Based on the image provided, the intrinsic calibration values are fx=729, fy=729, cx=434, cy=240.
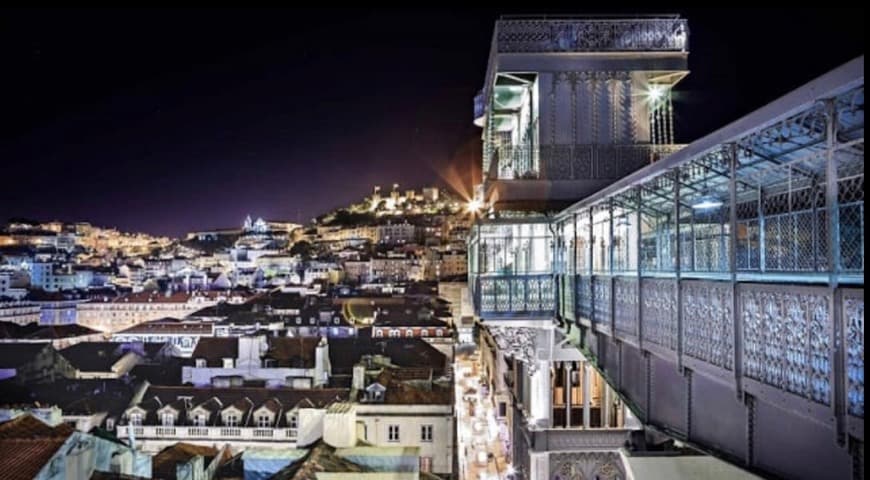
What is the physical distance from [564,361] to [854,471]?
30.7ft

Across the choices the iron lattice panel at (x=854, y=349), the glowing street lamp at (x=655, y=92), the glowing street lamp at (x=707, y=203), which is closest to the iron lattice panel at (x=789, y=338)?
the iron lattice panel at (x=854, y=349)

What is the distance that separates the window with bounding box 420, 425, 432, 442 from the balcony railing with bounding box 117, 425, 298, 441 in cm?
423

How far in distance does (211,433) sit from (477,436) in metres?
8.77

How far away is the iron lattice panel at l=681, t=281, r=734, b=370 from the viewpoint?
4246 mm

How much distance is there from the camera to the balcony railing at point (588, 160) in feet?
42.4

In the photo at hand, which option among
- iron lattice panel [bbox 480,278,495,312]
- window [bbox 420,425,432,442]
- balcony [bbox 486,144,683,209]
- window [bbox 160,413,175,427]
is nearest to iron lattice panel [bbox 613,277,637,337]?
iron lattice panel [bbox 480,278,495,312]

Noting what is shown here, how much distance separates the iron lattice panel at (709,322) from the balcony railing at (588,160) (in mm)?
8000

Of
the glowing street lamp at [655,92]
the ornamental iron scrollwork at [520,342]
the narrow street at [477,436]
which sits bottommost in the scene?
the narrow street at [477,436]

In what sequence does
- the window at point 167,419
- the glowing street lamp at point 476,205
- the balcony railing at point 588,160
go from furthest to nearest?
the window at point 167,419 → the glowing street lamp at point 476,205 → the balcony railing at point 588,160

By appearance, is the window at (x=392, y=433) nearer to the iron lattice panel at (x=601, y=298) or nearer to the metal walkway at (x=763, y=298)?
the iron lattice panel at (x=601, y=298)

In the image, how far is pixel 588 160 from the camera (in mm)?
13016

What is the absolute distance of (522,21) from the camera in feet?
42.9

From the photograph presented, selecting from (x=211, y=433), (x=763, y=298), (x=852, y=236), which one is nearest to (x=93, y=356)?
(x=211, y=433)

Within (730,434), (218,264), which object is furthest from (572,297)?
(218,264)
